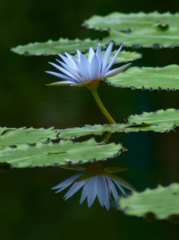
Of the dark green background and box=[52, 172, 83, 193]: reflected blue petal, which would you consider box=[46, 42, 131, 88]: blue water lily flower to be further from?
box=[52, 172, 83, 193]: reflected blue petal

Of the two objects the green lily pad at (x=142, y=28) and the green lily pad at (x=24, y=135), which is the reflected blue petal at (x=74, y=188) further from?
the green lily pad at (x=142, y=28)

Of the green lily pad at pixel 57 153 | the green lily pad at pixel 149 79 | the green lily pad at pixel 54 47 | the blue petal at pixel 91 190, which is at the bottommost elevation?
the blue petal at pixel 91 190

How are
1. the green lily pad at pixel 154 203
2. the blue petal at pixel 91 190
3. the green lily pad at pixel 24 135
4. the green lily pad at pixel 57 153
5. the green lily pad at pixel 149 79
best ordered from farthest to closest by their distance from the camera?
the green lily pad at pixel 149 79
the green lily pad at pixel 24 135
the green lily pad at pixel 57 153
the blue petal at pixel 91 190
the green lily pad at pixel 154 203

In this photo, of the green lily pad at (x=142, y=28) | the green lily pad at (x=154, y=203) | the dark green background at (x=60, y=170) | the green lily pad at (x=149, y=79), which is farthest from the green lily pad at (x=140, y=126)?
the green lily pad at (x=142, y=28)

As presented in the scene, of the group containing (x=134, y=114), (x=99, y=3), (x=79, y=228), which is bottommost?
(x=79, y=228)

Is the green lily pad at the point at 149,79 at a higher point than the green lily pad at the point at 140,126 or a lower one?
higher

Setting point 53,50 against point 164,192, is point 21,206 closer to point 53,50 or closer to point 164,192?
point 164,192

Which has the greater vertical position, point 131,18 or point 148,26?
point 131,18

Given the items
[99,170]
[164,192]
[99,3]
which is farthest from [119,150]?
[99,3]

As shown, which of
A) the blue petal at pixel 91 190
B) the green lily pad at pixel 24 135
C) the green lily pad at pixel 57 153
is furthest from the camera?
the green lily pad at pixel 24 135
